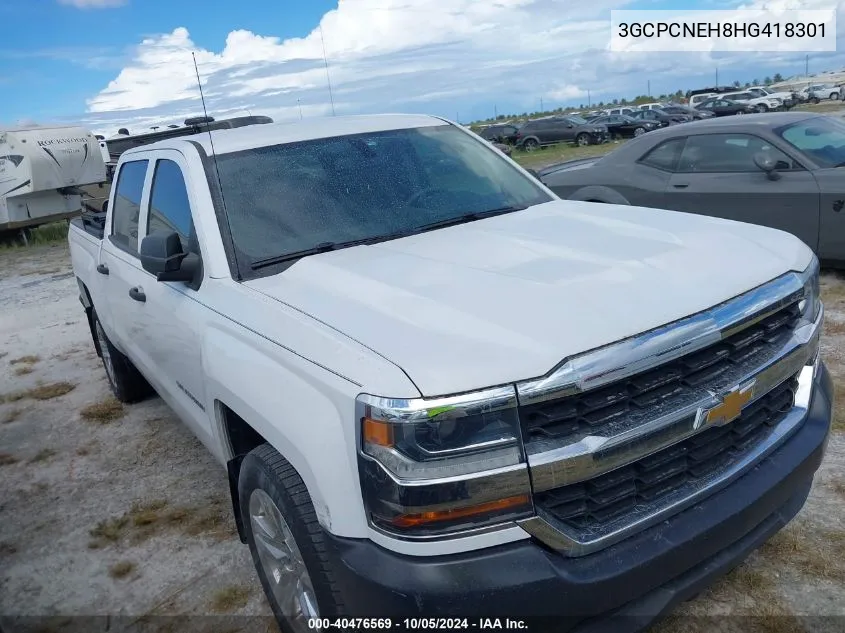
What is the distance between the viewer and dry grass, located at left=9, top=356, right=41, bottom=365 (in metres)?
6.99

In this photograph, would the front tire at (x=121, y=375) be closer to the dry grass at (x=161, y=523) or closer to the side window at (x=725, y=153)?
the dry grass at (x=161, y=523)

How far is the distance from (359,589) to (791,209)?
227 inches

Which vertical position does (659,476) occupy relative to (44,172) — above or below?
below

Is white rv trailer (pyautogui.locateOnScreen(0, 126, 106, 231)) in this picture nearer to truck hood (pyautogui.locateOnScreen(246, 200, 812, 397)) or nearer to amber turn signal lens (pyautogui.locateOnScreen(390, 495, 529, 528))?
truck hood (pyautogui.locateOnScreen(246, 200, 812, 397))

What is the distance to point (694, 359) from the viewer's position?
210 centimetres

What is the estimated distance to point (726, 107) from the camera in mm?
33969

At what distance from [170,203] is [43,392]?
3.47m

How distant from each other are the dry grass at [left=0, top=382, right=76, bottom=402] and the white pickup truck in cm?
340

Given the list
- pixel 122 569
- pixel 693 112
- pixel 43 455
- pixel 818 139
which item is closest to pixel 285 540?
pixel 122 569

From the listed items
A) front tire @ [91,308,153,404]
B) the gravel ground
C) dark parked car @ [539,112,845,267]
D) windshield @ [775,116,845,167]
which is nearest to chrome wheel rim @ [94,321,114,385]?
front tire @ [91,308,153,404]

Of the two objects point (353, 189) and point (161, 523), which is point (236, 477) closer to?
point (161, 523)

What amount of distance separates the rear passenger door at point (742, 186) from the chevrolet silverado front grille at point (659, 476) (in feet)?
14.7

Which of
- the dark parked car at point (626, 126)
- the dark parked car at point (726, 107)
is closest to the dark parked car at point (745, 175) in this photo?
the dark parked car at point (626, 126)

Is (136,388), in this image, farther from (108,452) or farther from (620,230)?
(620,230)
